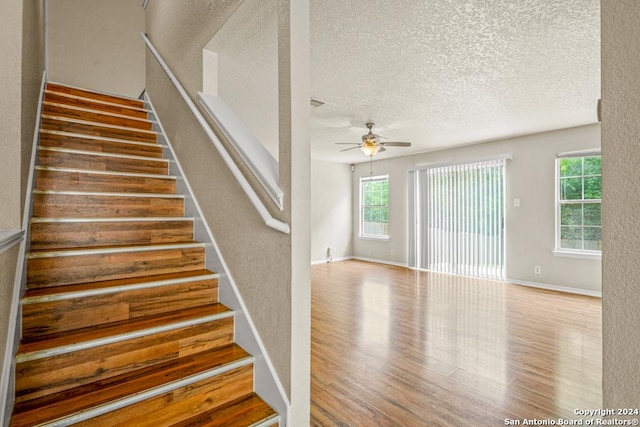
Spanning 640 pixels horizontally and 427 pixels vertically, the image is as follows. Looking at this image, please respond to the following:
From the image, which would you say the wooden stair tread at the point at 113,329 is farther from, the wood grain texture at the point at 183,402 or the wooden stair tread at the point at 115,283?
the wood grain texture at the point at 183,402

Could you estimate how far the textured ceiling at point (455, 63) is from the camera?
2.02 m

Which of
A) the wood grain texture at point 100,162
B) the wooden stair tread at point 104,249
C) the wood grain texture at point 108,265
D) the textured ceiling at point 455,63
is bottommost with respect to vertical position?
the wood grain texture at point 108,265

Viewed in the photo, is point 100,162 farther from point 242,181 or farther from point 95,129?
point 242,181

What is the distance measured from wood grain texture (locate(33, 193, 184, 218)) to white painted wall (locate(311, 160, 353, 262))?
16.3ft

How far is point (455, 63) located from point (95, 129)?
3.14 meters

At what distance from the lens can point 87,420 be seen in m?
1.21

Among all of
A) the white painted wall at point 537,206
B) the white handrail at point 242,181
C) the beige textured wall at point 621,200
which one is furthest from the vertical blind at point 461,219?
the beige textured wall at point 621,200

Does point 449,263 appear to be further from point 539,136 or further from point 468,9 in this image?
point 468,9

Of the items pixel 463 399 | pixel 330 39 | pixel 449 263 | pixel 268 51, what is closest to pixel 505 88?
pixel 330 39

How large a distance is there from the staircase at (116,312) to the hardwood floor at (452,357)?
0.76 metres

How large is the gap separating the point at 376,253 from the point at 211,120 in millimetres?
6012

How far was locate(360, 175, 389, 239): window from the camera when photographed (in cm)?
744

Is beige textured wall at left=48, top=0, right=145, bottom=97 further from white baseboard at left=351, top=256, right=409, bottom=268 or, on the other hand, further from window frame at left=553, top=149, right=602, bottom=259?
window frame at left=553, top=149, right=602, bottom=259

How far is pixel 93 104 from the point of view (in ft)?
10.5
